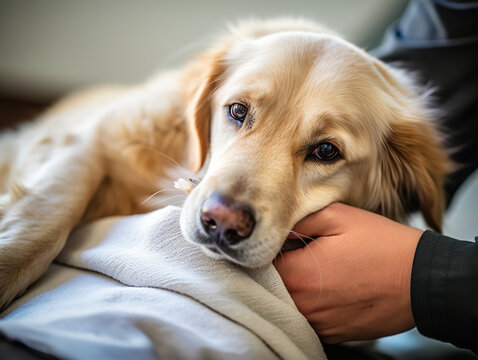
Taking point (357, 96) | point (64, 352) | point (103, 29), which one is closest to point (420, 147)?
point (357, 96)

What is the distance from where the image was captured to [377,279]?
40.1 inches

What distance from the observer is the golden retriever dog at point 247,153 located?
105cm

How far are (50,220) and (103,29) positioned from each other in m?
2.57

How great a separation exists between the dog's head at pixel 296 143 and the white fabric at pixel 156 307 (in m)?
0.08

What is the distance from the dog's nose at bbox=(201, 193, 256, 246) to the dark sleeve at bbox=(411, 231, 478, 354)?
437 mm

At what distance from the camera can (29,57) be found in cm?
329

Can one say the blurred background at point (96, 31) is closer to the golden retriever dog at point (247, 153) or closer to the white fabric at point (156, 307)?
the golden retriever dog at point (247, 153)

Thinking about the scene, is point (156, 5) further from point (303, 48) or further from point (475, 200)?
point (475, 200)

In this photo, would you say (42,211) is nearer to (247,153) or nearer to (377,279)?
(247,153)

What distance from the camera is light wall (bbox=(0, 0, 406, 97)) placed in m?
3.20

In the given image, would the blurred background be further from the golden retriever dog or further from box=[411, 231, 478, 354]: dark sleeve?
box=[411, 231, 478, 354]: dark sleeve

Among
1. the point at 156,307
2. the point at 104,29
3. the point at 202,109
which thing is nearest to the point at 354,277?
the point at 156,307

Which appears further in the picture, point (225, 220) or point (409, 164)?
point (409, 164)

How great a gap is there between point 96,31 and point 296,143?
2785mm
